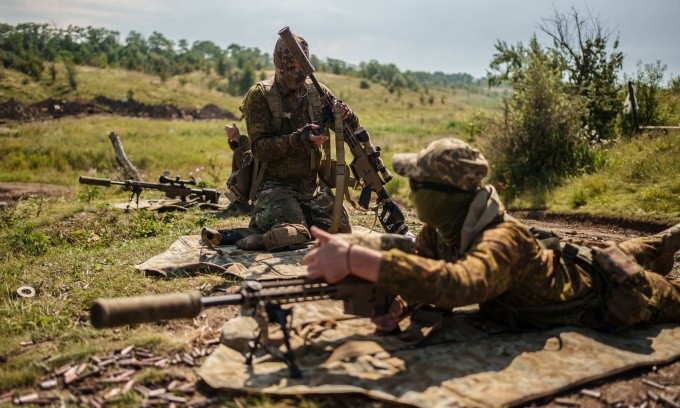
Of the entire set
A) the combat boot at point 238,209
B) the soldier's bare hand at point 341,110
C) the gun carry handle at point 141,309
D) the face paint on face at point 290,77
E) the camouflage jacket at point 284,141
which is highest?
the face paint on face at point 290,77

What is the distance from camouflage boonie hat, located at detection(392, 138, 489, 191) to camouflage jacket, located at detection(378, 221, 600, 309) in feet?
1.26

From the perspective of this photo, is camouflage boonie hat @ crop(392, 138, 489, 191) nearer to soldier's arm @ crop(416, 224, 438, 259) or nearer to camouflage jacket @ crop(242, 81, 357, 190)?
soldier's arm @ crop(416, 224, 438, 259)

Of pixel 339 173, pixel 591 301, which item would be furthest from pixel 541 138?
pixel 591 301

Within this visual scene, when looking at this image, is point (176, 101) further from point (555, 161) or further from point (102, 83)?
point (555, 161)

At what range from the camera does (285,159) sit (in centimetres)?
820

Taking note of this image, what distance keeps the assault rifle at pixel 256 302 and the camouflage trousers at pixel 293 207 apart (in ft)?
12.0

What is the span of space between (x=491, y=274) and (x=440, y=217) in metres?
0.61

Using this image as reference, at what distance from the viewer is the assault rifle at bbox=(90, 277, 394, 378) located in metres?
3.71

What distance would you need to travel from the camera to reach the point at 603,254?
Result: 4.71m

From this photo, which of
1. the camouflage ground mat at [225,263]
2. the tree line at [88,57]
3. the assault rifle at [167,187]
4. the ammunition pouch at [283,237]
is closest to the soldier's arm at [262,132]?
the ammunition pouch at [283,237]

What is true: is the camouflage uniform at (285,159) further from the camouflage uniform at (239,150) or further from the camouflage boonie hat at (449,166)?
the camouflage boonie hat at (449,166)

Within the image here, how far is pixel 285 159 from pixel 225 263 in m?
1.77

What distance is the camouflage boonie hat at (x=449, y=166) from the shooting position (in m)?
4.19

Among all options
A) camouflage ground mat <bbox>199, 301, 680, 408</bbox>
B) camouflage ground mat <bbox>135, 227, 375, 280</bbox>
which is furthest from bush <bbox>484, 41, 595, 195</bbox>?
camouflage ground mat <bbox>199, 301, 680, 408</bbox>
